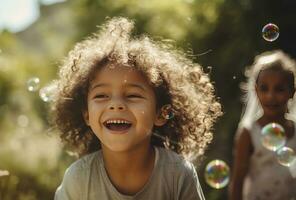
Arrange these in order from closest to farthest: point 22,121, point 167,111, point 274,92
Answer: point 167,111
point 274,92
point 22,121

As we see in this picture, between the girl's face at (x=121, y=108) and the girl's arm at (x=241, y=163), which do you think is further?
the girl's arm at (x=241, y=163)

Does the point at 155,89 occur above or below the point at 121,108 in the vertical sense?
above

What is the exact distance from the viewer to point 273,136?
3387mm

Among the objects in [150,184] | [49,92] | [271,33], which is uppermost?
[271,33]

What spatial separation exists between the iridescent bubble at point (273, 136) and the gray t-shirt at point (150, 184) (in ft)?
1.83

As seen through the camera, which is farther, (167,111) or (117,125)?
(167,111)

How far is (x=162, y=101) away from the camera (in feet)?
10.6

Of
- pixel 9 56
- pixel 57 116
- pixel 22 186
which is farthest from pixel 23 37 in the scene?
pixel 57 116

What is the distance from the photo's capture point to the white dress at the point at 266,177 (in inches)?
139

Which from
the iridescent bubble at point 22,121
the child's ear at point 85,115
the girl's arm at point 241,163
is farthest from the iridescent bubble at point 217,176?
the iridescent bubble at point 22,121

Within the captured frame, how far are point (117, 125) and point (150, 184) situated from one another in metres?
0.28

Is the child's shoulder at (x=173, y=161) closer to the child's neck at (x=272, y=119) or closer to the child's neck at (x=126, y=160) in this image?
the child's neck at (x=126, y=160)

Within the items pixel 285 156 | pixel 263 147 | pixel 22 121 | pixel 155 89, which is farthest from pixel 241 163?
pixel 22 121

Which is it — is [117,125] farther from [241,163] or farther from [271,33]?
[271,33]
